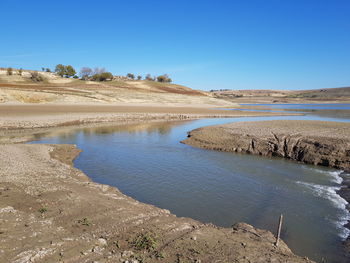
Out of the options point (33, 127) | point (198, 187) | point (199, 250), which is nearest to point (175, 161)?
point (198, 187)

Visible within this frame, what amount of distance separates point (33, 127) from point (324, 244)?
95.9 feet

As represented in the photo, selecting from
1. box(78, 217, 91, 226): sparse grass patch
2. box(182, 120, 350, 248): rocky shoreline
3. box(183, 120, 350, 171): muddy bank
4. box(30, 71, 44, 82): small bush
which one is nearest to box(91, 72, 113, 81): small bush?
box(30, 71, 44, 82): small bush

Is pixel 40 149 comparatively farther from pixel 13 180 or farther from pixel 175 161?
pixel 175 161

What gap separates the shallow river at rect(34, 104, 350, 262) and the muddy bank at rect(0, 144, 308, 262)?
59.4 inches

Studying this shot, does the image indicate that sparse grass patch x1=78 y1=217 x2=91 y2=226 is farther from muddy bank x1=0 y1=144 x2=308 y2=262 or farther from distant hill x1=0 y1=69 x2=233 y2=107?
distant hill x1=0 y1=69 x2=233 y2=107

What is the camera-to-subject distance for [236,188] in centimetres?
1101

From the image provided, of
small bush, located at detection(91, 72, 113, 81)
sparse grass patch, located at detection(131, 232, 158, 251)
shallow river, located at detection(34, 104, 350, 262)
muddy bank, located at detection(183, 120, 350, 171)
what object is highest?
small bush, located at detection(91, 72, 113, 81)

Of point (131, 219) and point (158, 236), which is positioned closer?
point (158, 236)

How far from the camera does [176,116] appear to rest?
43781mm

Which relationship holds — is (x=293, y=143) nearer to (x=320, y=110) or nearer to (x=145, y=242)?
(x=145, y=242)

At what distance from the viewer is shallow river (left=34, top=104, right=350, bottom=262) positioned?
7816mm

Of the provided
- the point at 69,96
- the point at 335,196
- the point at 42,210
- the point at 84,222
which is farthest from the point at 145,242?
the point at 69,96

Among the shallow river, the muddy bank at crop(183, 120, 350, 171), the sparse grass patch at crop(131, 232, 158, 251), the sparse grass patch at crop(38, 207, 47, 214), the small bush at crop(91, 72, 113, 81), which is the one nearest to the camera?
the sparse grass patch at crop(131, 232, 158, 251)

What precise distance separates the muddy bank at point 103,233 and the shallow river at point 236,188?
1508 mm
